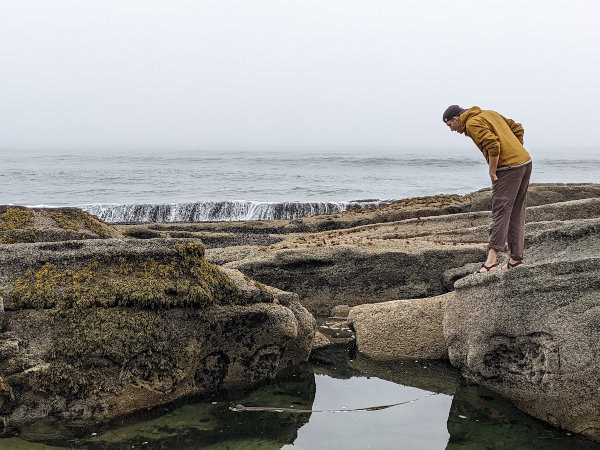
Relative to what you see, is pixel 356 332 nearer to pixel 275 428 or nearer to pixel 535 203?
pixel 275 428

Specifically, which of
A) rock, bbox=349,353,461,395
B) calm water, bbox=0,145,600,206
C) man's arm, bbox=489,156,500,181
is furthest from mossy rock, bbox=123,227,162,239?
calm water, bbox=0,145,600,206

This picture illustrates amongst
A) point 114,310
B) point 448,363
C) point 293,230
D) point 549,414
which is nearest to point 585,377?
point 549,414

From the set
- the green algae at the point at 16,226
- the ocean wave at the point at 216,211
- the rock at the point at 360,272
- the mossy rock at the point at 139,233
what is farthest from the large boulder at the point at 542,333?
the ocean wave at the point at 216,211

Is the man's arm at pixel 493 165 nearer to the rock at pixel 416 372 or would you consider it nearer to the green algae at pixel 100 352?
the rock at pixel 416 372

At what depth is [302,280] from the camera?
35.9ft

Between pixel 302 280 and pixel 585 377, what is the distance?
558 cm

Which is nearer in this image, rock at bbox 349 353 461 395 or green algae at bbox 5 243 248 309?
green algae at bbox 5 243 248 309

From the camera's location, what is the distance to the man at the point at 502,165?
7668 millimetres

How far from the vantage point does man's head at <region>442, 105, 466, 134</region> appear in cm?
793

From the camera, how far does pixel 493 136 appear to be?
7.56m

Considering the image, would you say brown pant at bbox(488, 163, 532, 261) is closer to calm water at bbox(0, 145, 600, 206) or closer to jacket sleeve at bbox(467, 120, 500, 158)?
jacket sleeve at bbox(467, 120, 500, 158)

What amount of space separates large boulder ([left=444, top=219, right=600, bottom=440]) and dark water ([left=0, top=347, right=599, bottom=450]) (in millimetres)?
232

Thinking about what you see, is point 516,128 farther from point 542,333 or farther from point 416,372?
point 416,372

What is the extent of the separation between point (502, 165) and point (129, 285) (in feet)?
15.2
